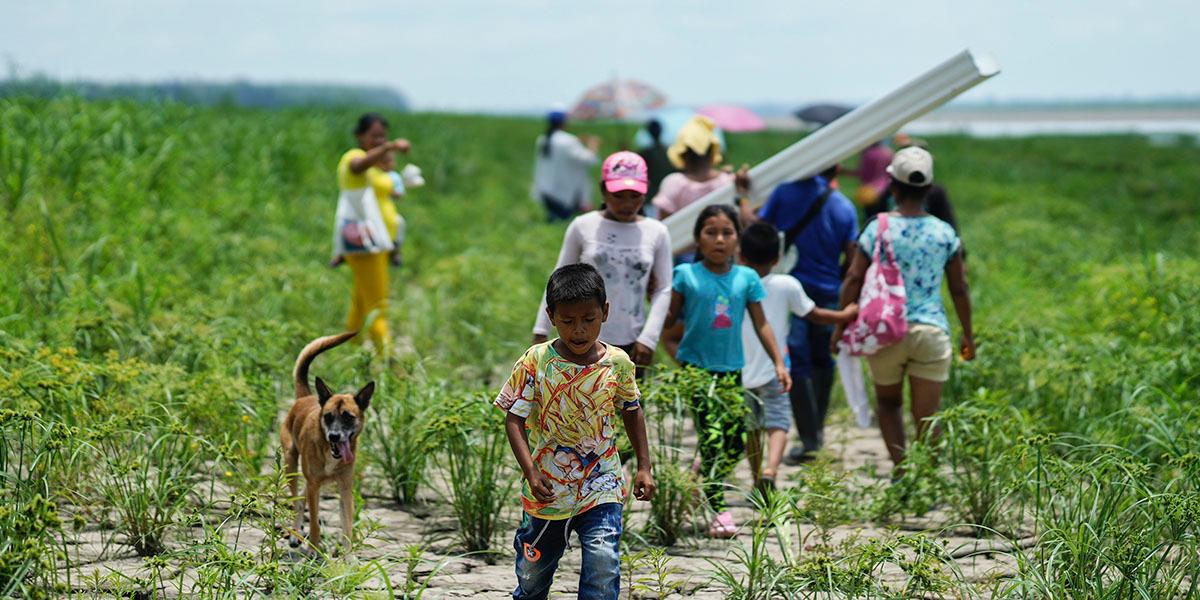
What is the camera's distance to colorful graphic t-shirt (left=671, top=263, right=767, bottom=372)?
16.5ft

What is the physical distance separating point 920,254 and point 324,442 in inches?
107

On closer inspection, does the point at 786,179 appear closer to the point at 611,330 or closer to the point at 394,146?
the point at 611,330

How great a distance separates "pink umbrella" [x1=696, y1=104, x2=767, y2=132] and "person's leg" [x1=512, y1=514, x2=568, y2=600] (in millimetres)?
6501

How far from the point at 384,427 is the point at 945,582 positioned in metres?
3.29

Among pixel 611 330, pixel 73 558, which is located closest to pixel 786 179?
pixel 611 330

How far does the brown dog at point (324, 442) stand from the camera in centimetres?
423

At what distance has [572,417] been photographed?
3.68 m

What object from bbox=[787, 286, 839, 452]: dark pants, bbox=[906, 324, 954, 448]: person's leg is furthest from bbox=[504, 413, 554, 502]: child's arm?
bbox=[787, 286, 839, 452]: dark pants

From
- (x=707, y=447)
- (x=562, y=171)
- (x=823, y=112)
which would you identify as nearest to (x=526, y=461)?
(x=707, y=447)

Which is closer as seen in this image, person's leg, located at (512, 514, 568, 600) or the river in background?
person's leg, located at (512, 514, 568, 600)

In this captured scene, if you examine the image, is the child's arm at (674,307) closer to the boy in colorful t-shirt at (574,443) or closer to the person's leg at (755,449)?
the person's leg at (755,449)

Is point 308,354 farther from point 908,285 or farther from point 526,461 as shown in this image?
point 908,285

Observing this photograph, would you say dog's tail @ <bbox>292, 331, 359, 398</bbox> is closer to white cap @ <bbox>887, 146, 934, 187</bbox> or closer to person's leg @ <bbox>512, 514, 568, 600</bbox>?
person's leg @ <bbox>512, 514, 568, 600</bbox>

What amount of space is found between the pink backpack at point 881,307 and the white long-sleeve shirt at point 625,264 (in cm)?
98
